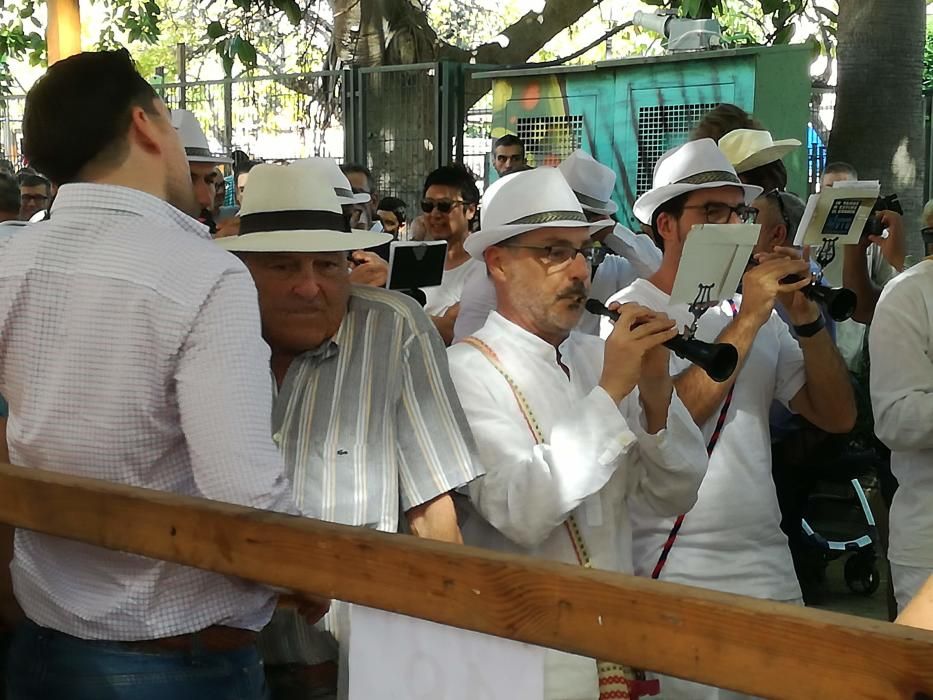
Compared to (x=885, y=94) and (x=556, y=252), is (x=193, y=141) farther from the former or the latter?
(x=885, y=94)

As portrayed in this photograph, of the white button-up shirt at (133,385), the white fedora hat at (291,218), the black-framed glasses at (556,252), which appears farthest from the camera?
the black-framed glasses at (556,252)

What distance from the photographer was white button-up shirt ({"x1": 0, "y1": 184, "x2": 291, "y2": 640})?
74.3 inches

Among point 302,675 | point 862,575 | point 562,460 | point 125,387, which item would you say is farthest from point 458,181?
point 125,387

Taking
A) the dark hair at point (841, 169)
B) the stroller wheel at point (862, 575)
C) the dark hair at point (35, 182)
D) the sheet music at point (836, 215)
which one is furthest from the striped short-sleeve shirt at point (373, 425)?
the dark hair at point (35, 182)

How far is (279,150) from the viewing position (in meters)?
11.4

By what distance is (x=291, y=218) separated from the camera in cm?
273

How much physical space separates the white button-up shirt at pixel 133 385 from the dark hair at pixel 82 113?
0.21 ft

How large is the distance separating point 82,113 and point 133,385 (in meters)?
0.50

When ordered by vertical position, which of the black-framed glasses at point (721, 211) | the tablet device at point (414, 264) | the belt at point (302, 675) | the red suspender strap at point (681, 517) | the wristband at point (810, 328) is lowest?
the belt at point (302, 675)

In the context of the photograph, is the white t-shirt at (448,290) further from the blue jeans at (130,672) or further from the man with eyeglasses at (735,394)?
the blue jeans at (130,672)

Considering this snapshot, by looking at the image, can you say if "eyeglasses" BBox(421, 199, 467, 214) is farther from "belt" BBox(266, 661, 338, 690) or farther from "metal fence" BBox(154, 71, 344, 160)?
"metal fence" BBox(154, 71, 344, 160)

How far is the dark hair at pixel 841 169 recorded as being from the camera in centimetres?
666

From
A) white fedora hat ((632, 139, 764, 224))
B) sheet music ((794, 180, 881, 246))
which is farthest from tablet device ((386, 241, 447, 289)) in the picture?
sheet music ((794, 180, 881, 246))

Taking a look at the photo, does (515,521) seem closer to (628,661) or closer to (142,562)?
(142,562)
